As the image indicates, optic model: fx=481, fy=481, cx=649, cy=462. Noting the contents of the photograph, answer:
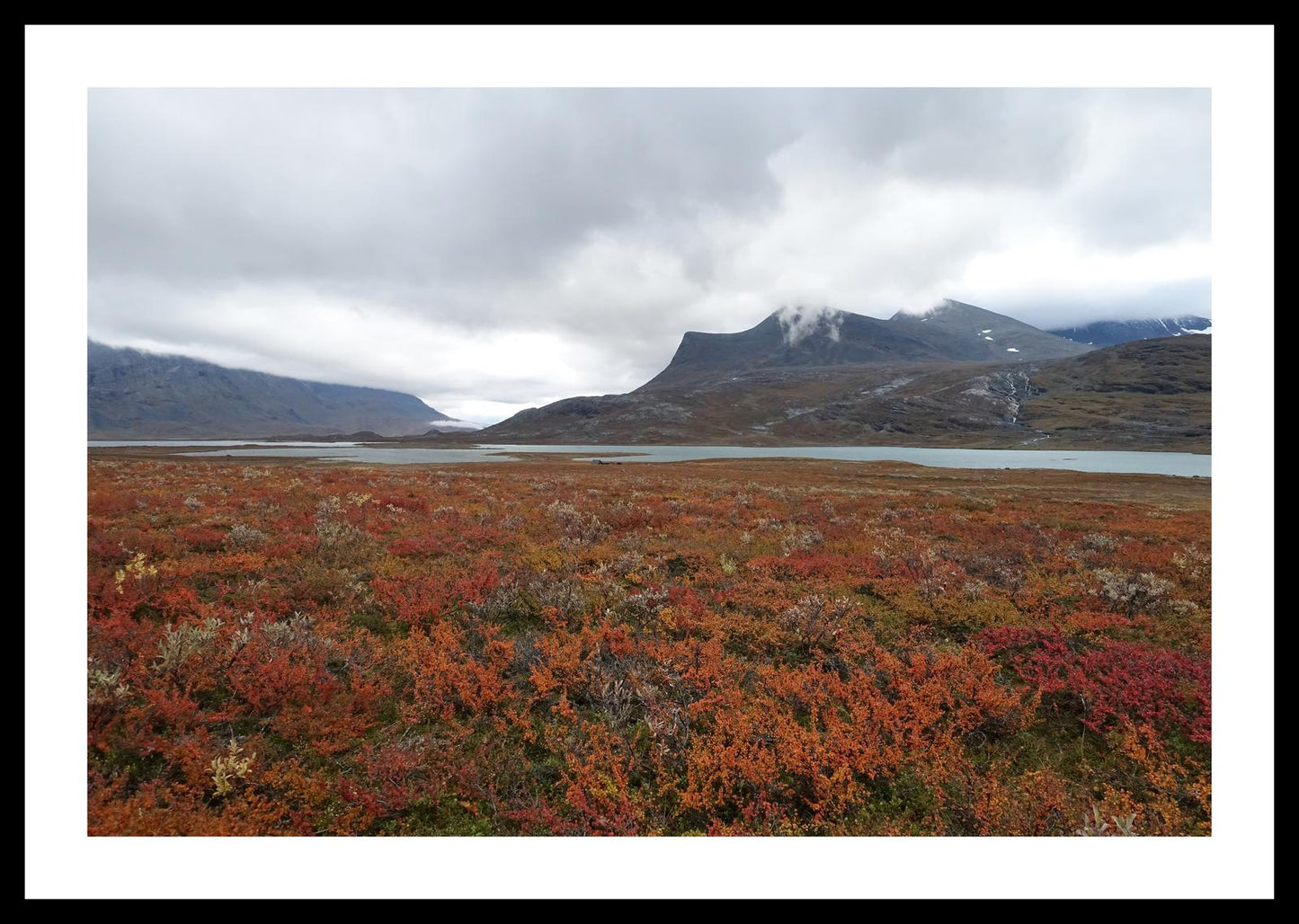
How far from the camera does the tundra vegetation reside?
4.40 m

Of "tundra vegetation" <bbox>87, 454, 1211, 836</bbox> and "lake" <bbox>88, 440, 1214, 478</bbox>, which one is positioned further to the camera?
"lake" <bbox>88, 440, 1214, 478</bbox>

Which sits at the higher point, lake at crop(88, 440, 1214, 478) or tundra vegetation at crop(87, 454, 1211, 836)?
lake at crop(88, 440, 1214, 478)

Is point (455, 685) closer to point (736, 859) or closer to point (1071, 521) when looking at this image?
point (736, 859)

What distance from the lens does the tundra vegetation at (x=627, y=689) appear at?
440cm

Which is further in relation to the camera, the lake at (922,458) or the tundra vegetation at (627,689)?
the lake at (922,458)

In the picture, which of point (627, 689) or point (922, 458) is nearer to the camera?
point (627, 689)

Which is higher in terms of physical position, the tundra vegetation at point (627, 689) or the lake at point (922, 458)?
the lake at point (922, 458)

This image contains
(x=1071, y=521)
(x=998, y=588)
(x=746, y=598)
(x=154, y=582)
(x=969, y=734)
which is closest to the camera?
(x=969, y=734)

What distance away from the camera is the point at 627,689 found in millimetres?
6203

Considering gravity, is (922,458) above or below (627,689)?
above
